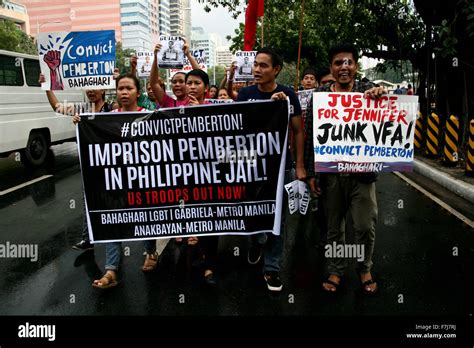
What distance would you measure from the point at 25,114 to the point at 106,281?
674 centimetres

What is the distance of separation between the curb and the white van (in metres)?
8.30

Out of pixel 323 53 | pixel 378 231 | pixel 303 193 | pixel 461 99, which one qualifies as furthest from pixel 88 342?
pixel 323 53

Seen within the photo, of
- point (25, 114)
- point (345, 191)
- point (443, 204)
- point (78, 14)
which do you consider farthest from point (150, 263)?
point (78, 14)

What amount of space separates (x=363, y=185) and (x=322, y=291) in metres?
0.96

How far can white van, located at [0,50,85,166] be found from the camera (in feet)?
28.1

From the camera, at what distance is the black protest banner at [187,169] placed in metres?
3.65

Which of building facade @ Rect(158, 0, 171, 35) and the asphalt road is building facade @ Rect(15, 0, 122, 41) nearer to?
building facade @ Rect(158, 0, 171, 35)

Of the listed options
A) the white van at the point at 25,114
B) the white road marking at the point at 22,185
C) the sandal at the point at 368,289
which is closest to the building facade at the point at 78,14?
the white van at the point at 25,114

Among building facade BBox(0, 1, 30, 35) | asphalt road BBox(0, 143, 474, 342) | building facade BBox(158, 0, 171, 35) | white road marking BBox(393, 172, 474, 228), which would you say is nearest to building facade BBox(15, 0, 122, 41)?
building facade BBox(158, 0, 171, 35)

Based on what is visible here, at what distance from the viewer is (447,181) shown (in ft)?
25.7

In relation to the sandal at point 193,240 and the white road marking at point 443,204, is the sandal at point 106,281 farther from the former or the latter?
the white road marking at point 443,204

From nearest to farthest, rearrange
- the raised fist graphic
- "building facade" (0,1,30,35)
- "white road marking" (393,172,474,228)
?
1. the raised fist graphic
2. "white road marking" (393,172,474,228)
3. "building facade" (0,1,30,35)

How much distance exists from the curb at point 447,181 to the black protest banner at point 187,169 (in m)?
4.56

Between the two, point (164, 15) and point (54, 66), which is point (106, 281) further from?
point (164, 15)
